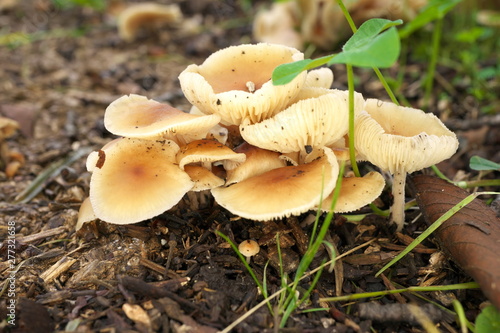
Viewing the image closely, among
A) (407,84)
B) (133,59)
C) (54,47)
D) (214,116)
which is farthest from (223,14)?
(214,116)

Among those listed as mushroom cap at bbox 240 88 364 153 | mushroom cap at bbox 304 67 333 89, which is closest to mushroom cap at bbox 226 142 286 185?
mushroom cap at bbox 240 88 364 153

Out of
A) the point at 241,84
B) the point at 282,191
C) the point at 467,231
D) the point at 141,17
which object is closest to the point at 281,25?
the point at 141,17

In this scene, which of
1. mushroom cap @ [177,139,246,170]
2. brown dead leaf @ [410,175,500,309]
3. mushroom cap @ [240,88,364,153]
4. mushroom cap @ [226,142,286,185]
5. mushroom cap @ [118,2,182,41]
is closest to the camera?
brown dead leaf @ [410,175,500,309]

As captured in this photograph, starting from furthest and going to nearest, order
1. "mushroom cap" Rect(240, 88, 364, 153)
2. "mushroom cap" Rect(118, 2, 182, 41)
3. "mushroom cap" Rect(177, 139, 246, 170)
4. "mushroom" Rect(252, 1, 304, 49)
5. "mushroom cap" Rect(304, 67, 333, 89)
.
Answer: "mushroom cap" Rect(118, 2, 182, 41), "mushroom" Rect(252, 1, 304, 49), "mushroom cap" Rect(304, 67, 333, 89), "mushroom cap" Rect(177, 139, 246, 170), "mushroom cap" Rect(240, 88, 364, 153)

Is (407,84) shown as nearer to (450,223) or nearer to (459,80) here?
(459,80)

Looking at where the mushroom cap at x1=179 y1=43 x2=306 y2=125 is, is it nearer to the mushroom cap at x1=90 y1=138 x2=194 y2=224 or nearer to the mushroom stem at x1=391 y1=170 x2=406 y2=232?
the mushroom cap at x1=90 y1=138 x2=194 y2=224

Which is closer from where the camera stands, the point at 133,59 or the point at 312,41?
the point at 312,41

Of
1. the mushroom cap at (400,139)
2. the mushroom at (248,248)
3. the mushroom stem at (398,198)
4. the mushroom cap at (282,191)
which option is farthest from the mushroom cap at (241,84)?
the mushroom stem at (398,198)
